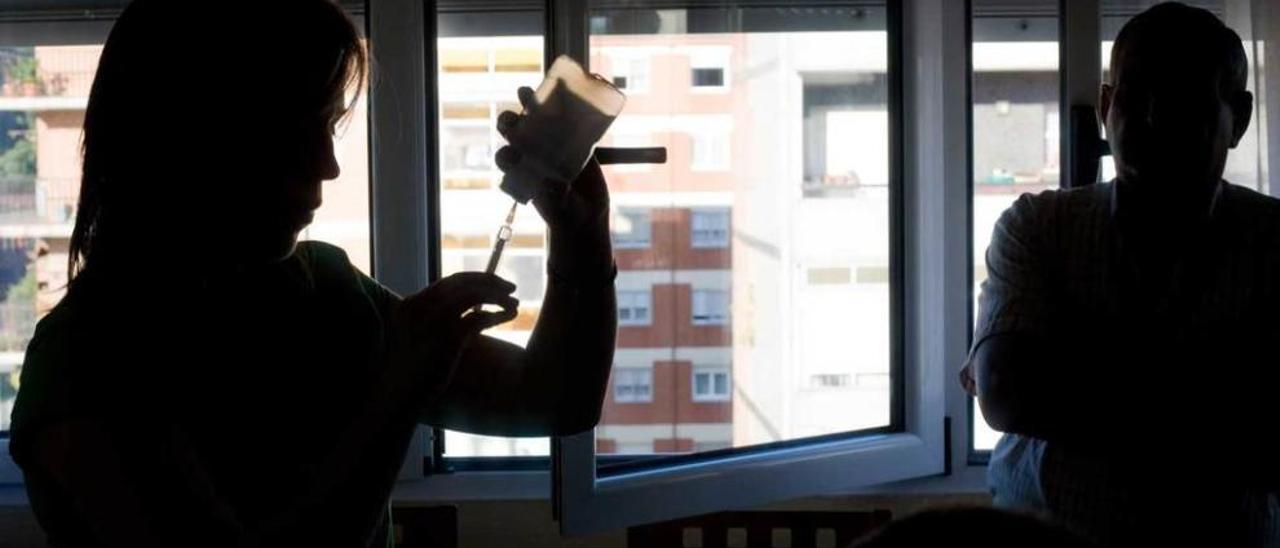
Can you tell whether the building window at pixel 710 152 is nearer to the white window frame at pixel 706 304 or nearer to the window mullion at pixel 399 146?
the white window frame at pixel 706 304

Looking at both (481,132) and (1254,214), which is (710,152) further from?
(1254,214)

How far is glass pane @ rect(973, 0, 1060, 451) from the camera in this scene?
2322 millimetres

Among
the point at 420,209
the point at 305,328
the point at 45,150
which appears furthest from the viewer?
the point at 45,150

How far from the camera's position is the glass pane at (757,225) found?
7.06 ft

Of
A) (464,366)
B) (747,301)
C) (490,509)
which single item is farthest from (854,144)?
(464,366)

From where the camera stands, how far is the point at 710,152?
2.15m

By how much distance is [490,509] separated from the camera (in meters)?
2.26

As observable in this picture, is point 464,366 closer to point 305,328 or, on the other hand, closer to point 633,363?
point 305,328

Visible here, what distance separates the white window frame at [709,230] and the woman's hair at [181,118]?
49.9 inches

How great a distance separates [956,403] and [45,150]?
182 centimetres

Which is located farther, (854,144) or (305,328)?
(854,144)

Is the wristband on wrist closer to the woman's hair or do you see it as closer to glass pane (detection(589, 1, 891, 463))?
the woman's hair

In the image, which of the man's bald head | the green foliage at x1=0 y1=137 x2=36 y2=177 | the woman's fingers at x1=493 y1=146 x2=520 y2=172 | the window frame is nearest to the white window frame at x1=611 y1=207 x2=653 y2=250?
the window frame

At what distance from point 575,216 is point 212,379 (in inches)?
14.4
